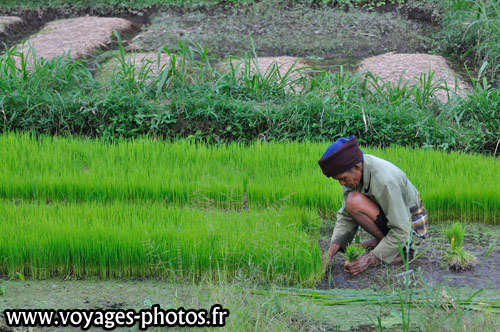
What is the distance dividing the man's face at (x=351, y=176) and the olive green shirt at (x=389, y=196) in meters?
0.03

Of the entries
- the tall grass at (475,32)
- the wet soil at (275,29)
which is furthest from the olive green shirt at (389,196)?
the wet soil at (275,29)

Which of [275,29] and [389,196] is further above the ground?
[275,29]

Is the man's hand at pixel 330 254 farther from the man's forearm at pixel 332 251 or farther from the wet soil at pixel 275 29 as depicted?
the wet soil at pixel 275 29

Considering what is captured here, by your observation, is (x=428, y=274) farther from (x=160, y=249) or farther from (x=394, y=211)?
(x=160, y=249)

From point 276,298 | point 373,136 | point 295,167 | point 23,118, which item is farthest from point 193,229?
point 23,118

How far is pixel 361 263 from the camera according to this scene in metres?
3.31

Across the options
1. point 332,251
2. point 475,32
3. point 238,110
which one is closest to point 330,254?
point 332,251

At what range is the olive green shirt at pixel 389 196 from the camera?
3.19 meters

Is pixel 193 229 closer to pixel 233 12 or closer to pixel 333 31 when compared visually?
pixel 333 31

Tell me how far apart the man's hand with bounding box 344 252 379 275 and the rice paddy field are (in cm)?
6

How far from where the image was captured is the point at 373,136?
17.3ft

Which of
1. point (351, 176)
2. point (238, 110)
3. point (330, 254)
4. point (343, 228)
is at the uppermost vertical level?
point (351, 176)

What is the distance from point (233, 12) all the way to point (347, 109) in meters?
3.57

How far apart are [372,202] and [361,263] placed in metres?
0.34
